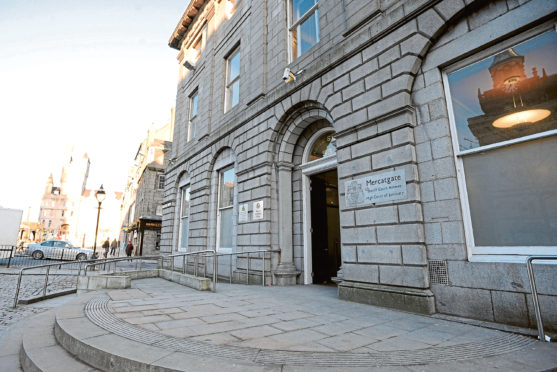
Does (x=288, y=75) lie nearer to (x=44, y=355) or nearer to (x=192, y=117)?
(x=44, y=355)

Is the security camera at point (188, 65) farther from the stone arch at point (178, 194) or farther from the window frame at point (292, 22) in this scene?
the window frame at point (292, 22)

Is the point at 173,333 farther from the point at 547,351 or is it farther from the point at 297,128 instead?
the point at 297,128

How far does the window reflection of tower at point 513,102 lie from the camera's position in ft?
13.2

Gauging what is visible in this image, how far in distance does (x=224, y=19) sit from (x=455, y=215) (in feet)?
43.2

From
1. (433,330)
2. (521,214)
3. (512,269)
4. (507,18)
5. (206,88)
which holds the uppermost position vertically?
(206,88)

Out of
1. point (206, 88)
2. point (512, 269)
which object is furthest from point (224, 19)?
point (512, 269)

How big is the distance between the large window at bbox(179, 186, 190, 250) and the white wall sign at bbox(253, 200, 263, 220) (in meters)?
A: 6.24

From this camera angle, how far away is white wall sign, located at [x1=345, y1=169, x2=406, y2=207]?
5.19 metres

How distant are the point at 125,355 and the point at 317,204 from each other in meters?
6.55

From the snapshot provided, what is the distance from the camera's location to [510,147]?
427 cm

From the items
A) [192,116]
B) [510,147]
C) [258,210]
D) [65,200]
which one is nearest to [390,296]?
[510,147]

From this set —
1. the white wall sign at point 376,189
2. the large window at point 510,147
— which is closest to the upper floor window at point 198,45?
the white wall sign at point 376,189

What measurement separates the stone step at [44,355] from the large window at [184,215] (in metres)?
9.93

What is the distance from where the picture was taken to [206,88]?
13.9 m
